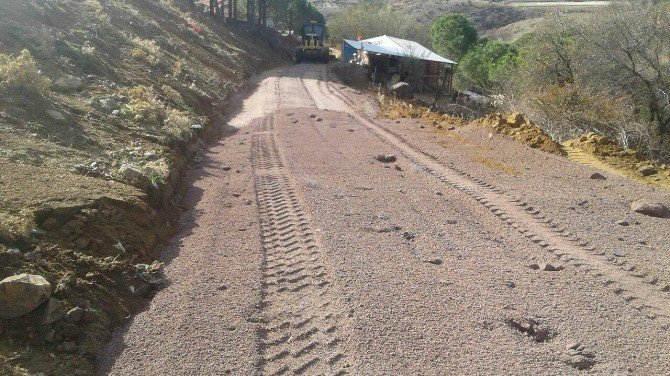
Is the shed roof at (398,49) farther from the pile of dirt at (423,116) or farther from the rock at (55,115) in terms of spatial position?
the rock at (55,115)

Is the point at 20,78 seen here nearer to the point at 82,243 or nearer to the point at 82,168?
the point at 82,168

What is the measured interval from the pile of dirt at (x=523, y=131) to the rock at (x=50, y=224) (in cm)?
1013

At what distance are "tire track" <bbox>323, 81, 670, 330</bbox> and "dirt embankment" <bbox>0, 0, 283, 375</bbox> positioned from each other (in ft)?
14.3

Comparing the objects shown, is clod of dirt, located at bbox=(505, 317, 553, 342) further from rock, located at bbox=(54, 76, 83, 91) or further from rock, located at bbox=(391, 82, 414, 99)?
rock, located at bbox=(391, 82, 414, 99)

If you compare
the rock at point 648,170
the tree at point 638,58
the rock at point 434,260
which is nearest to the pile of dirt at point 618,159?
the rock at point 648,170

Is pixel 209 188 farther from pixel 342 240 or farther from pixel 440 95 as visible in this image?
pixel 440 95

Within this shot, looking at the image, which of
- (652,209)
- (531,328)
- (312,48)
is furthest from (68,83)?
(312,48)

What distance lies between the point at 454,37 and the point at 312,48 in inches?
403

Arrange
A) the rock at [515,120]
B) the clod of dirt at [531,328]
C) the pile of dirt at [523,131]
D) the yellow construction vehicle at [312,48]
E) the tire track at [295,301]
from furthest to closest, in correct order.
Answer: the yellow construction vehicle at [312,48], the rock at [515,120], the pile of dirt at [523,131], the clod of dirt at [531,328], the tire track at [295,301]

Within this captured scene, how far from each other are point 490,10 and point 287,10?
3363 cm

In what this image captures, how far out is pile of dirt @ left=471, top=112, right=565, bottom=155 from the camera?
12297 millimetres

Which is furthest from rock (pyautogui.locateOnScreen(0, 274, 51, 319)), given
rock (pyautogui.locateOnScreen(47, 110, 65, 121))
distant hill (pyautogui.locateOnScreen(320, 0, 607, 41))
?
distant hill (pyautogui.locateOnScreen(320, 0, 607, 41))

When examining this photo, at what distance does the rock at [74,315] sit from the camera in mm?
4141

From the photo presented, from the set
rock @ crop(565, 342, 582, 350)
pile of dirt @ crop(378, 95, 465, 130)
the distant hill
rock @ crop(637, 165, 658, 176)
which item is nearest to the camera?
rock @ crop(565, 342, 582, 350)
